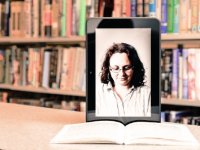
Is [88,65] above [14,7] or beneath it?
beneath

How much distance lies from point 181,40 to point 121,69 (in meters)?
1.05

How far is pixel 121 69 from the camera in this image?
0.89 m

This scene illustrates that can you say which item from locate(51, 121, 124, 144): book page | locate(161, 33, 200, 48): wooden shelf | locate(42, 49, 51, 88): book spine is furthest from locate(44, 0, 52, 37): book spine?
locate(51, 121, 124, 144): book page

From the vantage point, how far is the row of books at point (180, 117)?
5.69 ft

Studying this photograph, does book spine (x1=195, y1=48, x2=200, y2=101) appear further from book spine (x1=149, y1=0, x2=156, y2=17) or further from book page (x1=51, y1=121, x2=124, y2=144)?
book page (x1=51, y1=121, x2=124, y2=144)

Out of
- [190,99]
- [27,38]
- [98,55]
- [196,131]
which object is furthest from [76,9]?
[196,131]

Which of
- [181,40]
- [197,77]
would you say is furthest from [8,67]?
[197,77]

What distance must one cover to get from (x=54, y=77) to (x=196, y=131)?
134cm

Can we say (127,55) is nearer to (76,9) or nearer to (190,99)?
(190,99)

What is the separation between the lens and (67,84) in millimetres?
Result: 2041

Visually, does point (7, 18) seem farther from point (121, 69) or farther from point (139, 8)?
point (121, 69)

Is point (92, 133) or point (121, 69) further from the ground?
point (121, 69)

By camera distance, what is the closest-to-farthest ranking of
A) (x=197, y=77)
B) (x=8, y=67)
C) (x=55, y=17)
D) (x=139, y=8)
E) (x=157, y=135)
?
(x=157, y=135) → (x=197, y=77) → (x=139, y=8) → (x=55, y=17) → (x=8, y=67)

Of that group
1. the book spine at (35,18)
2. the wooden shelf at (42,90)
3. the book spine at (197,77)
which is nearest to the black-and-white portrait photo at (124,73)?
the book spine at (197,77)
